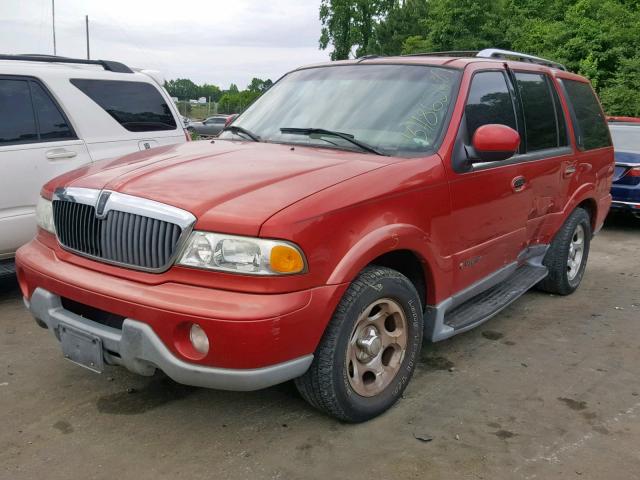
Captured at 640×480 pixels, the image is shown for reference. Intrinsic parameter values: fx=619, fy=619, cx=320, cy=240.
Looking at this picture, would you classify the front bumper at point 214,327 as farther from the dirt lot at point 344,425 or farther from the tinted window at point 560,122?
the tinted window at point 560,122

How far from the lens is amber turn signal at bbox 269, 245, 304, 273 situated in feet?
8.43

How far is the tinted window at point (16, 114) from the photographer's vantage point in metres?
4.85

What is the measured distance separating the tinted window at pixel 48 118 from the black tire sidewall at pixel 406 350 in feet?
11.3

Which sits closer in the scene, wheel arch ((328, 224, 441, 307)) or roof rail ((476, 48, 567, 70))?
wheel arch ((328, 224, 441, 307))

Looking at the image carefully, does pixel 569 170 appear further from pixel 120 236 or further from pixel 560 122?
pixel 120 236

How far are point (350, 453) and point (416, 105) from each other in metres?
2.00

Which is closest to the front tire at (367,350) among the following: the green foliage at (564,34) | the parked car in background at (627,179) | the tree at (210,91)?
the parked car in background at (627,179)

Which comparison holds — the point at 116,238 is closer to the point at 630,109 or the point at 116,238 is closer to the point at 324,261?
the point at 324,261

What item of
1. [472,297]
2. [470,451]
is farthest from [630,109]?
[470,451]

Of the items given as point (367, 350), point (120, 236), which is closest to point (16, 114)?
point (120, 236)

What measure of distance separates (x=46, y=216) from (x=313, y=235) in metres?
1.61

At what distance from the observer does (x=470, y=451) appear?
2938 millimetres

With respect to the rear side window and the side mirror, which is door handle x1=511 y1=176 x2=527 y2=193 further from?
the rear side window

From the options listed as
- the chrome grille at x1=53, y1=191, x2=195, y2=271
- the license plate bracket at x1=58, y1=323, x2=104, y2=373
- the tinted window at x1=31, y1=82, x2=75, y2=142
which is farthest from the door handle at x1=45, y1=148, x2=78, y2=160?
the license plate bracket at x1=58, y1=323, x2=104, y2=373
